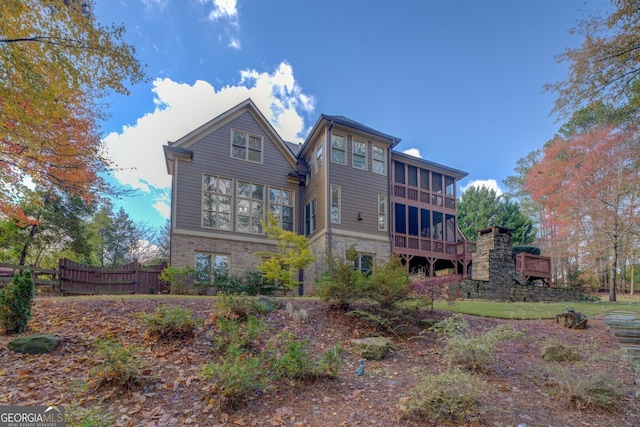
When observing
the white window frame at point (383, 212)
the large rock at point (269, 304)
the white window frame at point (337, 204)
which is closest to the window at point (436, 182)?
the white window frame at point (383, 212)

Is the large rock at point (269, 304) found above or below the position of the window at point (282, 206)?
below

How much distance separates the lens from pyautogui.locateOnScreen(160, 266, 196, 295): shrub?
11.4 meters

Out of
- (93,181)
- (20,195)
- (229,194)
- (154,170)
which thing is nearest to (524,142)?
(229,194)

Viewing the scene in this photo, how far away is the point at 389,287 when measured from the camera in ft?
20.4

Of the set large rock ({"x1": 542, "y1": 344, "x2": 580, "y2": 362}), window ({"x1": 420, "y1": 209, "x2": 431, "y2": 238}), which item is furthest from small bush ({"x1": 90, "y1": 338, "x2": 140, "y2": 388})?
window ({"x1": 420, "y1": 209, "x2": 431, "y2": 238})

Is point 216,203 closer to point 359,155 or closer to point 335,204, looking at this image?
point 335,204

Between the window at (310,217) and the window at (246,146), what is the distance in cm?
298

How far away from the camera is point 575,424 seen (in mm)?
3377

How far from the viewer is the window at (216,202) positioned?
1341 centimetres

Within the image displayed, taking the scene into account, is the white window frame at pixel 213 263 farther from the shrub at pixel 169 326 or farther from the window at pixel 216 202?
the shrub at pixel 169 326

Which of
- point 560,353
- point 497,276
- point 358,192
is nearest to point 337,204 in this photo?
point 358,192

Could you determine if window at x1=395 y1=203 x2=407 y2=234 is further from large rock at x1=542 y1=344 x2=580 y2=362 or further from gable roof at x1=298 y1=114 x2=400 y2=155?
large rock at x1=542 y1=344 x2=580 y2=362

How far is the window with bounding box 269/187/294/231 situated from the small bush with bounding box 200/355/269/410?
11172 mm

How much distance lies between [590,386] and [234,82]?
15.3 meters
